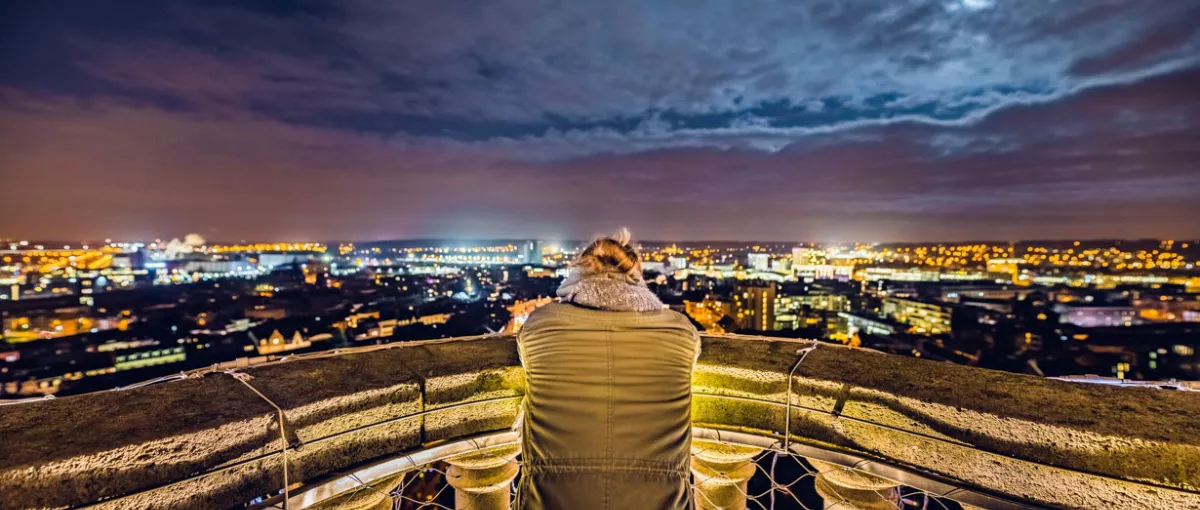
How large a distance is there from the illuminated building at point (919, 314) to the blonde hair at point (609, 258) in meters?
47.2

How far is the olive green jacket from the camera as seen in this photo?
65.3 inches

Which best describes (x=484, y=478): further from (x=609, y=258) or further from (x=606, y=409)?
(x=609, y=258)

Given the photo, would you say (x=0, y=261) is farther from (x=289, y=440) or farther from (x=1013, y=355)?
(x=1013, y=355)

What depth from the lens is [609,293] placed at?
192cm

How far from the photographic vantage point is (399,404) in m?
1.95

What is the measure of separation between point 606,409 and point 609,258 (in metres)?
0.65

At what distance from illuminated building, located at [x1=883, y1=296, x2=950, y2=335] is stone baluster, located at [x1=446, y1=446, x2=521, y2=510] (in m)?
47.2

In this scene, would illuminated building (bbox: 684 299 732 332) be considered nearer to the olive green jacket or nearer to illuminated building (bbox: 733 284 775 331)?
illuminated building (bbox: 733 284 775 331)

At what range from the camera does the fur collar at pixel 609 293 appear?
1.89 m

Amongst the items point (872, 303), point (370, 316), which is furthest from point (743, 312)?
point (370, 316)

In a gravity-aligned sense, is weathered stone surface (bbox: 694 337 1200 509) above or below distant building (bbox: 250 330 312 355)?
above

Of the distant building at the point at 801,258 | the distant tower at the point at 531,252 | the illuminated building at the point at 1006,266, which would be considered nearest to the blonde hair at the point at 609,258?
the illuminated building at the point at 1006,266

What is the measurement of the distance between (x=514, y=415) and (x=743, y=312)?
51098 mm

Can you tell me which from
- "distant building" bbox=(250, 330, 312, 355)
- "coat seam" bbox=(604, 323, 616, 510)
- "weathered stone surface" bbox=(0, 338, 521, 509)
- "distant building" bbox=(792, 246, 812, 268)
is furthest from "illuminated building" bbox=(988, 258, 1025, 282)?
"weathered stone surface" bbox=(0, 338, 521, 509)
